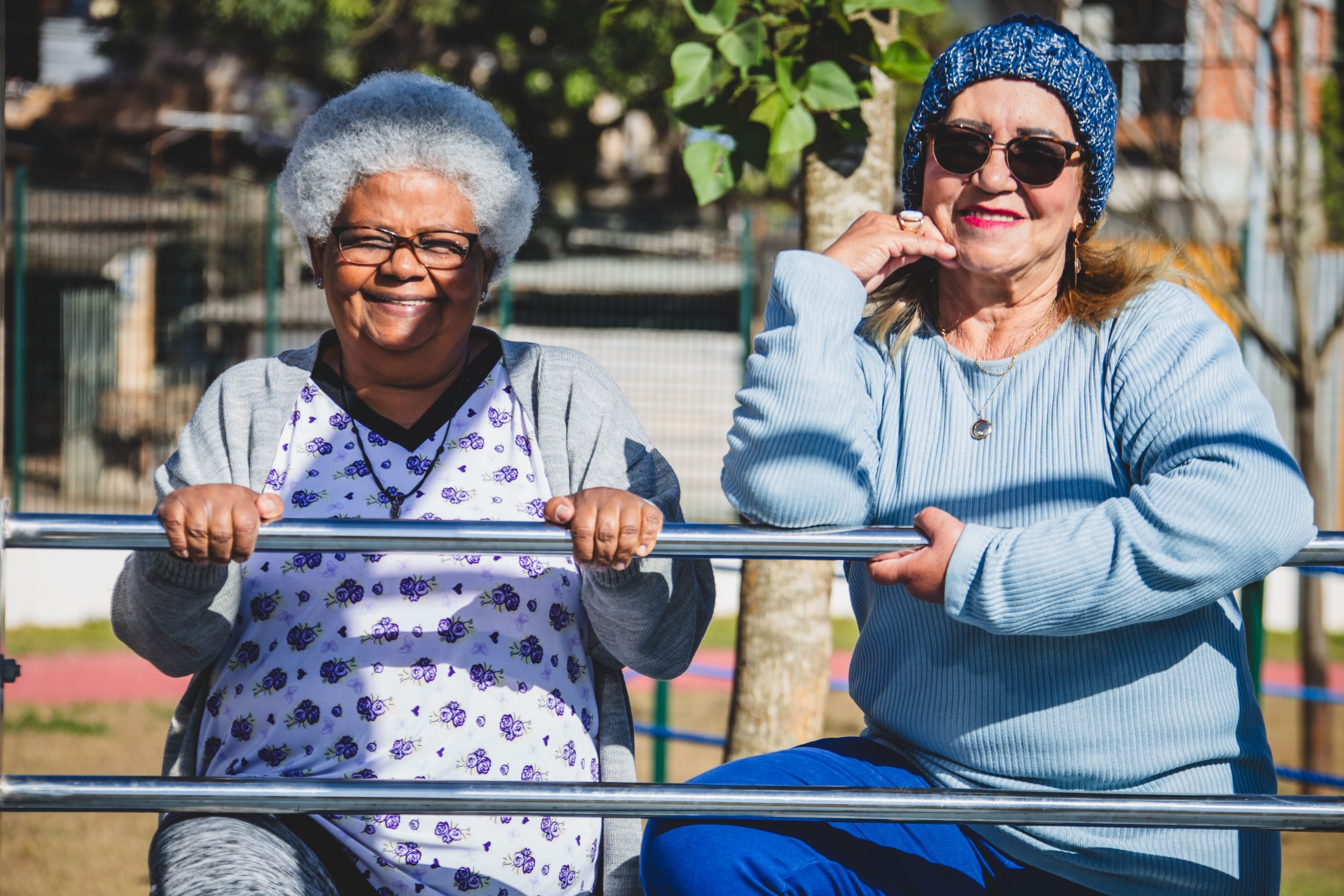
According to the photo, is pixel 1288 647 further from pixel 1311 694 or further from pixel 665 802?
pixel 665 802

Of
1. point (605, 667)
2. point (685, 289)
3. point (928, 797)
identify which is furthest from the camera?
point (685, 289)

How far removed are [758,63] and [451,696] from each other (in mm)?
1456

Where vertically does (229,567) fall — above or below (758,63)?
below

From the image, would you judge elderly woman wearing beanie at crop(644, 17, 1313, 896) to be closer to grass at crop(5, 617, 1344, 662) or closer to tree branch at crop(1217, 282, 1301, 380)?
tree branch at crop(1217, 282, 1301, 380)

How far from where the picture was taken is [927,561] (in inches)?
67.8

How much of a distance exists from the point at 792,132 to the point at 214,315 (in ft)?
25.2

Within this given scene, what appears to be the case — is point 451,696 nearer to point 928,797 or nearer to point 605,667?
point 605,667

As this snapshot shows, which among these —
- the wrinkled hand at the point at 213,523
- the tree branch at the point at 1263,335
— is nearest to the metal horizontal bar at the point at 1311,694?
the tree branch at the point at 1263,335

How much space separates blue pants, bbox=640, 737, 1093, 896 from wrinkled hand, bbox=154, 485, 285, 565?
70cm

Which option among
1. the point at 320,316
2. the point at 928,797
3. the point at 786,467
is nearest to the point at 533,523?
the point at 786,467

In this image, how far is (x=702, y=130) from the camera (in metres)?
2.84

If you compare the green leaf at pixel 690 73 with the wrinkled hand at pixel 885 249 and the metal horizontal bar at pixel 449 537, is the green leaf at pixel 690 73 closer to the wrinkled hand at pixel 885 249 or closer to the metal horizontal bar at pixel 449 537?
the wrinkled hand at pixel 885 249

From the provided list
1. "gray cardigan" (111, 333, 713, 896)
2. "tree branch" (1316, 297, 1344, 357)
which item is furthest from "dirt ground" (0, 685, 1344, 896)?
"tree branch" (1316, 297, 1344, 357)

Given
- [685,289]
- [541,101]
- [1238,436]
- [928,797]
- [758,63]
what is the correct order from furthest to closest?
[541,101] → [685,289] → [758,63] → [1238,436] → [928,797]
